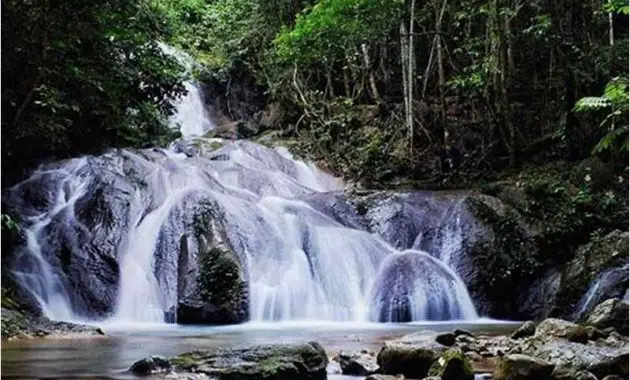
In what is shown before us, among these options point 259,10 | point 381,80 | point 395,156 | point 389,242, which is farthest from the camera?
point 259,10

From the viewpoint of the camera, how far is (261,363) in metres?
4.36

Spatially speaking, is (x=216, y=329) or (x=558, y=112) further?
(x=558, y=112)

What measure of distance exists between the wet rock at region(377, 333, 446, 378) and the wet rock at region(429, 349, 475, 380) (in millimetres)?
223

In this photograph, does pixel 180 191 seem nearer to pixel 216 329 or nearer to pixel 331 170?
pixel 216 329

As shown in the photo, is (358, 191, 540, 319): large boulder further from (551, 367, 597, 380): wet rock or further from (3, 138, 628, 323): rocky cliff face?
(551, 367, 597, 380): wet rock

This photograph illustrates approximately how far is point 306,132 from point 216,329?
978cm

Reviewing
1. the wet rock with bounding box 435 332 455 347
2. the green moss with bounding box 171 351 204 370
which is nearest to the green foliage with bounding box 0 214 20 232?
the green moss with bounding box 171 351 204 370

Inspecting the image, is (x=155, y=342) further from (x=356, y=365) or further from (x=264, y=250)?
(x=264, y=250)

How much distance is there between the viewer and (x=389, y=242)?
37.5 feet

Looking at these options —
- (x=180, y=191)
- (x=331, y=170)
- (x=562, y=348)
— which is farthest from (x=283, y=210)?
(x=562, y=348)

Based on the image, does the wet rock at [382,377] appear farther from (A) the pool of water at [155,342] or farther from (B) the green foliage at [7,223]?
(B) the green foliage at [7,223]

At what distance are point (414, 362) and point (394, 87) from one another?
1329 cm

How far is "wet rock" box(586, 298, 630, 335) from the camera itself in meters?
6.04

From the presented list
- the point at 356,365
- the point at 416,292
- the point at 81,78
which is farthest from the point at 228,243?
the point at 356,365
